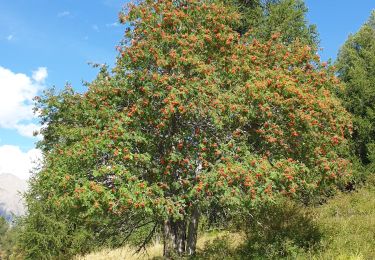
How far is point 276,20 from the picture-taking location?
86.3 ft

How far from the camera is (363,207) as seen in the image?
19.4m

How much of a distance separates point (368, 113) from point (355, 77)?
10.9ft

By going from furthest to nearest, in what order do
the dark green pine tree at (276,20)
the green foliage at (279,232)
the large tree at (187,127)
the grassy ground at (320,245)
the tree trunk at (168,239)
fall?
the dark green pine tree at (276,20)
the tree trunk at (168,239)
the green foliage at (279,232)
the grassy ground at (320,245)
the large tree at (187,127)

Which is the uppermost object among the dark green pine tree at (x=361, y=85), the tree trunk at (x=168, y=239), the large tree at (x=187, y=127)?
the dark green pine tree at (x=361, y=85)

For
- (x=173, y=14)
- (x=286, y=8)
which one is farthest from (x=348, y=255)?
(x=286, y=8)

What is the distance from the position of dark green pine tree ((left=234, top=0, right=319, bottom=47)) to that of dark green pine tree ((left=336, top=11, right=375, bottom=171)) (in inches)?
201

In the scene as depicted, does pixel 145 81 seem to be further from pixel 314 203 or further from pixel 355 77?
pixel 355 77

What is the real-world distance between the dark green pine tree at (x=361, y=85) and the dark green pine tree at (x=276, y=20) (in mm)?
5113

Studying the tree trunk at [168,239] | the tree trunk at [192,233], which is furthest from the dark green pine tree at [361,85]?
the tree trunk at [168,239]

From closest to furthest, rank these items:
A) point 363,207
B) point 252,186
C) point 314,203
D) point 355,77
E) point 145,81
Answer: point 252,186 < point 145,81 < point 363,207 < point 314,203 < point 355,77

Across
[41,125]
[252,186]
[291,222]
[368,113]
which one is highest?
[368,113]

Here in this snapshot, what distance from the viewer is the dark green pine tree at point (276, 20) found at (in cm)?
2567

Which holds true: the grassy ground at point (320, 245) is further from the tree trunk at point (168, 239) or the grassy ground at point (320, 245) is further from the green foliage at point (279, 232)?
the tree trunk at point (168, 239)

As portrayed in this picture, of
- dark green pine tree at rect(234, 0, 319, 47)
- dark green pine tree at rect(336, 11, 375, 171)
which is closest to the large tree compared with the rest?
dark green pine tree at rect(234, 0, 319, 47)
